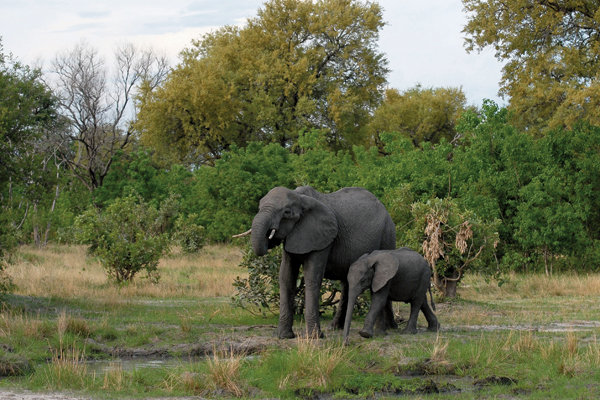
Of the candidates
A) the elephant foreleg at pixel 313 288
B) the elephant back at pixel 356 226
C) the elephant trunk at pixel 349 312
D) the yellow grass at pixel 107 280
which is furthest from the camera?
the yellow grass at pixel 107 280

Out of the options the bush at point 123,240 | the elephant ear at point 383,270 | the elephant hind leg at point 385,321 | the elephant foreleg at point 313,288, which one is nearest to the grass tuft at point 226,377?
the elephant foreleg at point 313,288

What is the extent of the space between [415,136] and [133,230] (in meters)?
40.2

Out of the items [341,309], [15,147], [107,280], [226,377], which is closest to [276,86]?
[107,280]

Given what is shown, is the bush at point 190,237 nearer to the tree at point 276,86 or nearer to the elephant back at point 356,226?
the tree at point 276,86

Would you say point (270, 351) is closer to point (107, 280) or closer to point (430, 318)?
point (430, 318)

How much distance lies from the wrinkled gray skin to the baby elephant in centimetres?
52

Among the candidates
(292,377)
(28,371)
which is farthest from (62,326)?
(292,377)

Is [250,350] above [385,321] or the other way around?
the other way around

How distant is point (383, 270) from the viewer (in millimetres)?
12391

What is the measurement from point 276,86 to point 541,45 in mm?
21030

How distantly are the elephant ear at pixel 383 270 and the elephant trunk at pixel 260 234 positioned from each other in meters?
1.90

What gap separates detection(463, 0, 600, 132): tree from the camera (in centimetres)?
2833

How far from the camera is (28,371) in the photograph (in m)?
10.6

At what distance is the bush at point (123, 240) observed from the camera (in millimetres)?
21578
